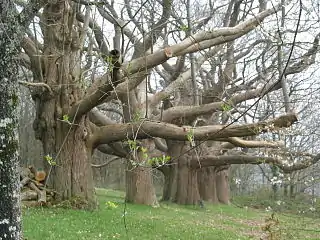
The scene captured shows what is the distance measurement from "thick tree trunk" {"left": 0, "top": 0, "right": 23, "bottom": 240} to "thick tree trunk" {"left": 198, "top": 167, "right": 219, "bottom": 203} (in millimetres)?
25652

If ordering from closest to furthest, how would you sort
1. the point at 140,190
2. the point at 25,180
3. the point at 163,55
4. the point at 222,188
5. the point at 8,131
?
the point at 8,131
the point at 163,55
the point at 25,180
the point at 140,190
the point at 222,188

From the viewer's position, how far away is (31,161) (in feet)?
124

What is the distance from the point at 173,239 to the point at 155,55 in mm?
4739

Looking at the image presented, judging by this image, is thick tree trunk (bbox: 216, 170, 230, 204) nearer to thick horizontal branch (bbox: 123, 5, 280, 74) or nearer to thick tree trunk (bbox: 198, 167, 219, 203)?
thick tree trunk (bbox: 198, 167, 219, 203)

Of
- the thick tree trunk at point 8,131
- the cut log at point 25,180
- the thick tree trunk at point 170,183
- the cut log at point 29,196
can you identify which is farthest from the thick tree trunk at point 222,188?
the thick tree trunk at point 8,131

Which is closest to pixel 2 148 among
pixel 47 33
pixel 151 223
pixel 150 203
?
pixel 151 223

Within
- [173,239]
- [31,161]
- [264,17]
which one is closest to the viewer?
[173,239]

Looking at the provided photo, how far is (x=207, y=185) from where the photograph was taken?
1175 inches

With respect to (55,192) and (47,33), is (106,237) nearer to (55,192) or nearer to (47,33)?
(55,192)

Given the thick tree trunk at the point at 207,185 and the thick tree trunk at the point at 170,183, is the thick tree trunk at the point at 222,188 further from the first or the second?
the thick tree trunk at the point at 170,183

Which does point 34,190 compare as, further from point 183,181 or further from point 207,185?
point 207,185

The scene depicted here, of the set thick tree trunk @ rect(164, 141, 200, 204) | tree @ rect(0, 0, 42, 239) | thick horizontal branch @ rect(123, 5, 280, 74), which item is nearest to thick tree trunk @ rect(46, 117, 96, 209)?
thick horizontal branch @ rect(123, 5, 280, 74)

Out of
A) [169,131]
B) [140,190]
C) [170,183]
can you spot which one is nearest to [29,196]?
[169,131]

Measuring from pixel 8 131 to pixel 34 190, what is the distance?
35.3 ft
